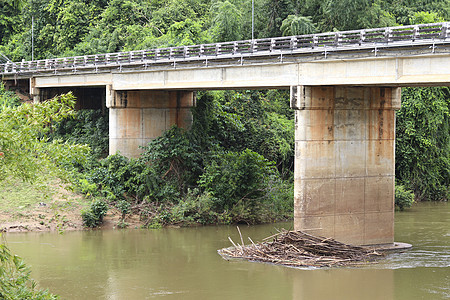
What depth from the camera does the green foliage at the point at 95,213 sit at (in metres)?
36.1

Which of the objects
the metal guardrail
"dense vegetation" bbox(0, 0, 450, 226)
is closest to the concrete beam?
the metal guardrail

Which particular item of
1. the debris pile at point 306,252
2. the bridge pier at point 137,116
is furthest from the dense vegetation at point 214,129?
the debris pile at point 306,252

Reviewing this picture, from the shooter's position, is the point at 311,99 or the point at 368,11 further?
the point at 368,11

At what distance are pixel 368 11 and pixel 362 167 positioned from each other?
85.7 ft

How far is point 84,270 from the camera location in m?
27.0

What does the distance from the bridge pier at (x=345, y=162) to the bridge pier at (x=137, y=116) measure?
46.7ft

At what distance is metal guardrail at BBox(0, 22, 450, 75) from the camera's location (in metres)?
25.3

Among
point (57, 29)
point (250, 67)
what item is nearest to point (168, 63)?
point (250, 67)

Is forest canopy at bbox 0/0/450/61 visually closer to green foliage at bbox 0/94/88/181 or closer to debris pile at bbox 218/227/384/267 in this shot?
debris pile at bbox 218/227/384/267

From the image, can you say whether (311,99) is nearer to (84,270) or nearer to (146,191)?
(84,270)

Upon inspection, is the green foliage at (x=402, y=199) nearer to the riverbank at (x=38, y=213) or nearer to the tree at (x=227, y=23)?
the riverbank at (x=38, y=213)

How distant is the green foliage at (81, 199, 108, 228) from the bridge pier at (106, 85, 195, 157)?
5.43 meters

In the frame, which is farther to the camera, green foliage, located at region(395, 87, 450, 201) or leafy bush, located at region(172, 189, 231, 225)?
green foliage, located at region(395, 87, 450, 201)

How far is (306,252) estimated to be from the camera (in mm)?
27797
